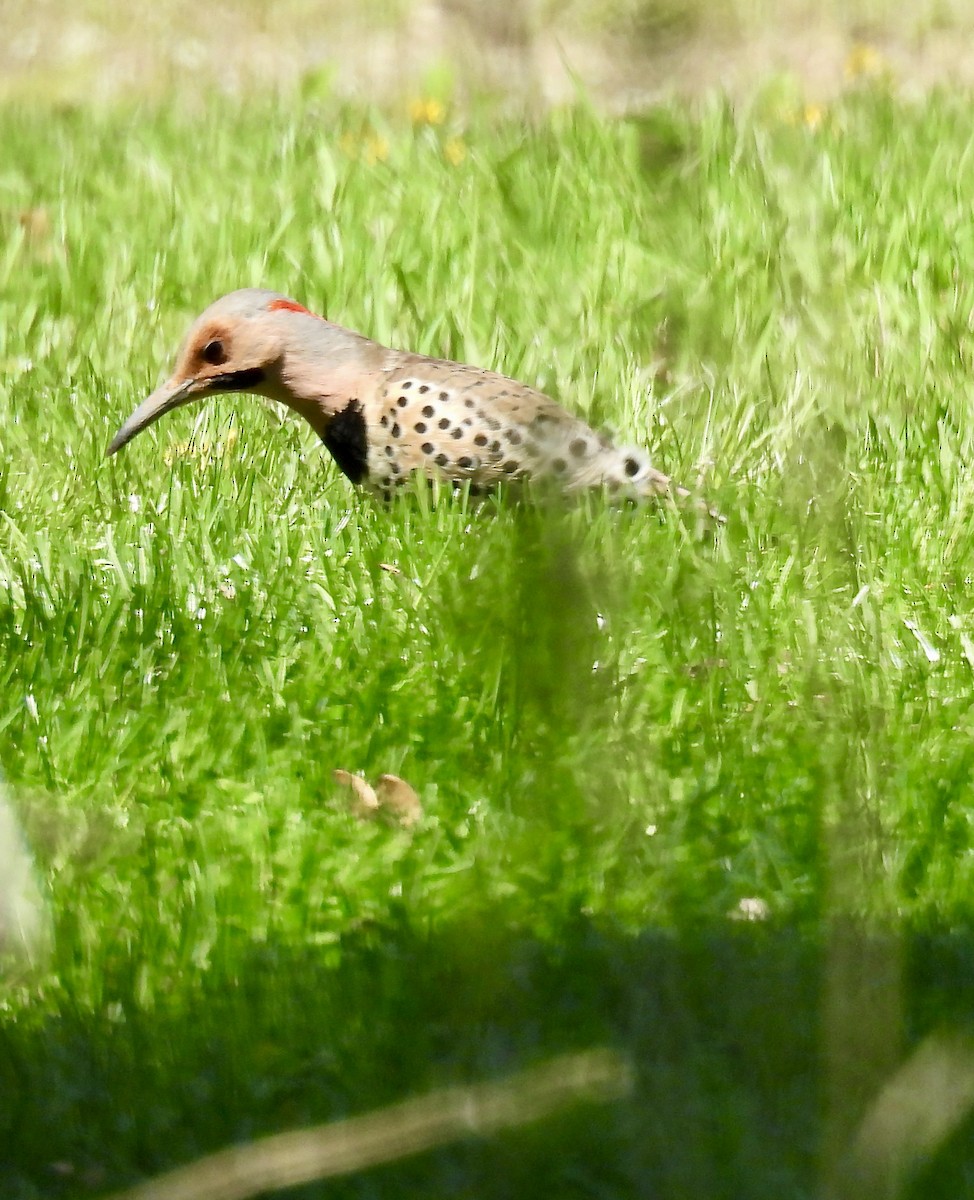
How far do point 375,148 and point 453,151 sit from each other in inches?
15.1

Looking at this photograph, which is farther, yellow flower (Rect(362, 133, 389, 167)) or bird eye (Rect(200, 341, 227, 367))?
yellow flower (Rect(362, 133, 389, 167))

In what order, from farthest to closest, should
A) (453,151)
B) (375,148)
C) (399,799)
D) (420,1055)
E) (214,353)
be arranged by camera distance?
(375,148), (453,151), (214,353), (399,799), (420,1055)


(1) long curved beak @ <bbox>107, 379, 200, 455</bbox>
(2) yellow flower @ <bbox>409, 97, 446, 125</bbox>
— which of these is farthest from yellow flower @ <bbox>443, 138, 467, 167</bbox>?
(1) long curved beak @ <bbox>107, 379, 200, 455</bbox>

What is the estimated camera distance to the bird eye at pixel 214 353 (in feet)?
16.6

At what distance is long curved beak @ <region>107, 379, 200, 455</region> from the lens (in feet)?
16.2

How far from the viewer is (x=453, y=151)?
7051 millimetres

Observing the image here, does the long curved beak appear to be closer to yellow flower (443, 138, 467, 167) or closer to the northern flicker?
the northern flicker

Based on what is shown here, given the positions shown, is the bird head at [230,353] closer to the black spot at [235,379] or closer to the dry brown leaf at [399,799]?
the black spot at [235,379]

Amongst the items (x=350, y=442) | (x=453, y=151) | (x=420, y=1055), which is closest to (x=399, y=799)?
(x=420, y=1055)

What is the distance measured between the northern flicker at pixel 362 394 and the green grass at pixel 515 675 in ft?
0.55

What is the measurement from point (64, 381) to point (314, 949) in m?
3.12

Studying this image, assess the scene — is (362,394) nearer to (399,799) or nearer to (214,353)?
(214,353)

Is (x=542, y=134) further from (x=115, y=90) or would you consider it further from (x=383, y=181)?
(x=115, y=90)

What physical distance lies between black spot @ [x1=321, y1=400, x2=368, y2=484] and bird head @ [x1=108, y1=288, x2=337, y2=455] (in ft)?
0.73
